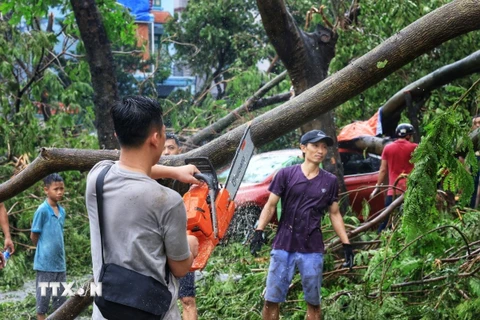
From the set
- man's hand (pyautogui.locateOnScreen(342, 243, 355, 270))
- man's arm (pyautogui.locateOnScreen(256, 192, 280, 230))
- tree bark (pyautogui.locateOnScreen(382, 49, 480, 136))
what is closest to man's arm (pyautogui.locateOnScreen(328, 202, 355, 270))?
man's hand (pyautogui.locateOnScreen(342, 243, 355, 270))

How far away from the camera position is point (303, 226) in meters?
6.56

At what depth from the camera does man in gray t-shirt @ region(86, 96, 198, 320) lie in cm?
322

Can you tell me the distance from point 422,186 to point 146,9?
2302cm

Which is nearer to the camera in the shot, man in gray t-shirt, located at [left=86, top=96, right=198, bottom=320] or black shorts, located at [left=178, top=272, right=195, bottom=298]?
man in gray t-shirt, located at [left=86, top=96, right=198, bottom=320]

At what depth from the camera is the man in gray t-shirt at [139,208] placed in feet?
10.6

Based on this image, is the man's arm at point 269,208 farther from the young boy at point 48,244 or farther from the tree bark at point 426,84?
the tree bark at point 426,84

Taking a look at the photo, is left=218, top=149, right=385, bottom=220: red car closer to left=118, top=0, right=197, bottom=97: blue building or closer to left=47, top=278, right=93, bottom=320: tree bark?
left=47, top=278, right=93, bottom=320: tree bark

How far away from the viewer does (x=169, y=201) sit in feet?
10.5

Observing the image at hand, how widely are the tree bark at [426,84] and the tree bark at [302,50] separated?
928 mm

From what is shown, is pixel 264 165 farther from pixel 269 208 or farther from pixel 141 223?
pixel 141 223

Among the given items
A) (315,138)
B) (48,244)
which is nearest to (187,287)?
(48,244)

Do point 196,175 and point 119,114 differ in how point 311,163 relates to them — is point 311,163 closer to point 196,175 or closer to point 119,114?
point 196,175

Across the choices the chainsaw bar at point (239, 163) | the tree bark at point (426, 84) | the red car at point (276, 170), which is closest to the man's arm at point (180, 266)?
the chainsaw bar at point (239, 163)

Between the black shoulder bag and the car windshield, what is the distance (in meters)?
8.71
